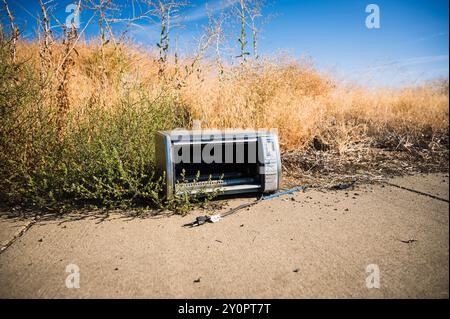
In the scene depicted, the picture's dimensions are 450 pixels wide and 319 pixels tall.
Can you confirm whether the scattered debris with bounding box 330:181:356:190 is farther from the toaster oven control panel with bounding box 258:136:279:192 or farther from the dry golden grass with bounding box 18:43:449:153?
the dry golden grass with bounding box 18:43:449:153

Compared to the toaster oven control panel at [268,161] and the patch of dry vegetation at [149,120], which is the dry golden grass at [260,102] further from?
the toaster oven control panel at [268,161]

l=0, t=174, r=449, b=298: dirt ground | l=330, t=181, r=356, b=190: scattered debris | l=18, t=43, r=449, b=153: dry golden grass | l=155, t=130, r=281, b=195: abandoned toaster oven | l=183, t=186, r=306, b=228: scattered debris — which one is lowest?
l=0, t=174, r=449, b=298: dirt ground

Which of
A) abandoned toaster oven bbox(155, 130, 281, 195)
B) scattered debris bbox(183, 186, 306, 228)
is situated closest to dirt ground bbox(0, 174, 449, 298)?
scattered debris bbox(183, 186, 306, 228)

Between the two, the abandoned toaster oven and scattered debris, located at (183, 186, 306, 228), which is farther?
the abandoned toaster oven

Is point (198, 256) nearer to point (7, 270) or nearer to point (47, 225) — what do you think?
point (7, 270)

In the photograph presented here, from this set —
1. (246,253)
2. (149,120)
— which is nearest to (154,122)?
(149,120)

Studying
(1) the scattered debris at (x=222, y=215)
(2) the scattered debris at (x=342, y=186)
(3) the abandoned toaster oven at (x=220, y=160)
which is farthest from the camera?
(2) the scattered debris at (x=342, y=186)

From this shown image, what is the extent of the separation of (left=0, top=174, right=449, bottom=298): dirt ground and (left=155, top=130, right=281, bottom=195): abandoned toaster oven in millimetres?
266

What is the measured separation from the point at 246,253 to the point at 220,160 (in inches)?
54.0

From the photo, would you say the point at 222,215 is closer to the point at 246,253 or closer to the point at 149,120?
the point at 246,253

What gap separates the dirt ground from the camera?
153 centimetres

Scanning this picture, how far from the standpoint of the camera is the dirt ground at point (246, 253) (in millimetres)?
1527

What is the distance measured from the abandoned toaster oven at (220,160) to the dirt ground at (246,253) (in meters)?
0.27

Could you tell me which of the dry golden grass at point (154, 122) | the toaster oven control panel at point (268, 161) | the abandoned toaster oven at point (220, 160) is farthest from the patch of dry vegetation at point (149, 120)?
the toaster oven control panel at point (268, 161)
